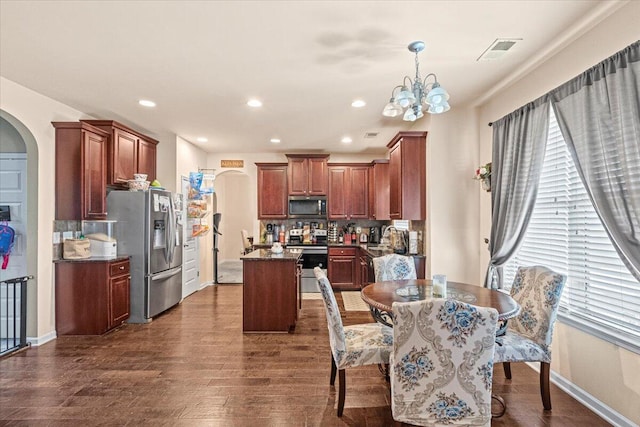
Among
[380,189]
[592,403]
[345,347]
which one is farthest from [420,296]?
[380,189]

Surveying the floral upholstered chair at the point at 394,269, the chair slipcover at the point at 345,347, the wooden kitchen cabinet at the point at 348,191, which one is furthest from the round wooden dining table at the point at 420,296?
the wooden kitchen cabinet at the point at 348,191

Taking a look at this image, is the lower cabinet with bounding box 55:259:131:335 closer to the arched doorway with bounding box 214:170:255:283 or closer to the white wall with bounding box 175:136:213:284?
the white wall with bounding box 175:136:213:284

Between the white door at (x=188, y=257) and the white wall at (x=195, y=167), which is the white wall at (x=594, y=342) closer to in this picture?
the white wall at (x=195, y=167)

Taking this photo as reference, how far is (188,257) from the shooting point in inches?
222

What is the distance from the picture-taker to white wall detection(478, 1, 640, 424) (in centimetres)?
201

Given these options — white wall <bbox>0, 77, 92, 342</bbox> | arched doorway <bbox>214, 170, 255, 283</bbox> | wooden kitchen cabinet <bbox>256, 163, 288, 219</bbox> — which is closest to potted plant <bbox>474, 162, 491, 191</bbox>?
wooden kitchen cabinet <bbox>256, 163, 288, 219</bbox>

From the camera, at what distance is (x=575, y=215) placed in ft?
8.27

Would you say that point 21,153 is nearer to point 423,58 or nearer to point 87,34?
point 87,34

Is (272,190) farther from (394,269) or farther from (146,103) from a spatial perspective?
(394,269)

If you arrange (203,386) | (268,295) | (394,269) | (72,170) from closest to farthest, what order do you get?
(203,386) < (394,269) < (72,170) < (268,295)

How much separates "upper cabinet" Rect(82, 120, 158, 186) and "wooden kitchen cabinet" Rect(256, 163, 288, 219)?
6.46 feet

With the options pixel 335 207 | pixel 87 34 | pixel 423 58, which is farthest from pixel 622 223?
pixel 335 207

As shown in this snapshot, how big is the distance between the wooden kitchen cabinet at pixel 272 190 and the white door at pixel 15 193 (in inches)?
136

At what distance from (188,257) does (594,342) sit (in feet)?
17.8
